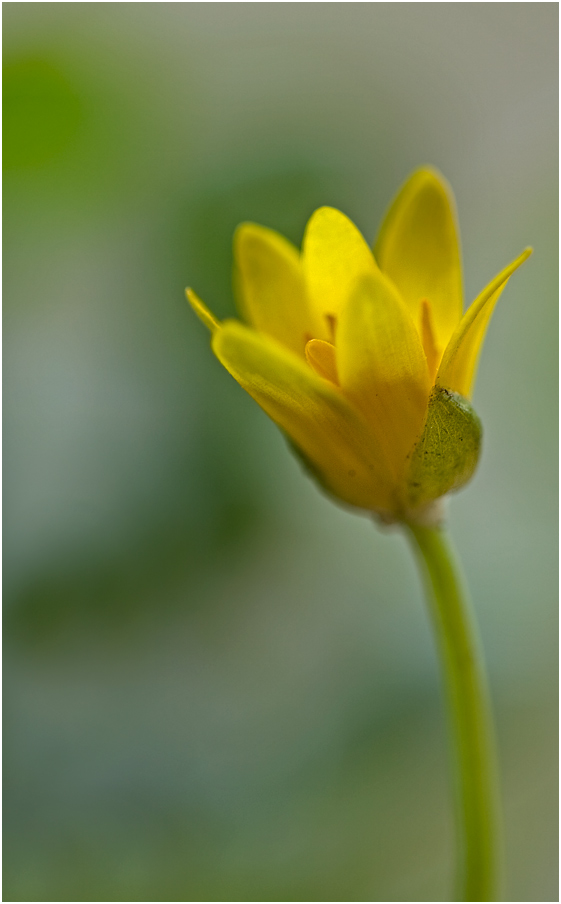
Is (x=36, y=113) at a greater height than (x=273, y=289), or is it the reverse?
(x=36, y=113)

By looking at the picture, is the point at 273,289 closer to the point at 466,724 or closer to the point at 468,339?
the point at 468,339

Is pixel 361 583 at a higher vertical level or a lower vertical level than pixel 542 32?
lower

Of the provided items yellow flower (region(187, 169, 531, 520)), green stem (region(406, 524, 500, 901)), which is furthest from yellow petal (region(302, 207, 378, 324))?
green stem (region(406, 524, 500, 901))

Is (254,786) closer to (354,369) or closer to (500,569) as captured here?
(500,569)

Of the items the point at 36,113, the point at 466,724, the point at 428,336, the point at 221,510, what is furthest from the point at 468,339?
the point at 36,113

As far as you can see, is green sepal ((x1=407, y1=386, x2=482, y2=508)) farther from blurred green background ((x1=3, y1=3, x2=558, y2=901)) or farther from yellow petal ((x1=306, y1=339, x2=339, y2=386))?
blurred green background ((x1=3, y1=3, x2=558, y2=901))

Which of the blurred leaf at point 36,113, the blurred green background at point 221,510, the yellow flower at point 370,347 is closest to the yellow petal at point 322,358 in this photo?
the yellow flower at point 370,347

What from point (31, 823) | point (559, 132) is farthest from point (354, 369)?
point (559, 132)
